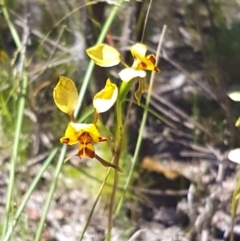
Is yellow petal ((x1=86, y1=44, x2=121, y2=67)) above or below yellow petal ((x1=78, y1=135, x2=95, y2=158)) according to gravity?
above

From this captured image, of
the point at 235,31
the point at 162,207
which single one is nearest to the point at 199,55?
the point at 235,31

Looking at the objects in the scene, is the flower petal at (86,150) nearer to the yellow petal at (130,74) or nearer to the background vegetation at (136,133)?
the yellow petal at (130,74)

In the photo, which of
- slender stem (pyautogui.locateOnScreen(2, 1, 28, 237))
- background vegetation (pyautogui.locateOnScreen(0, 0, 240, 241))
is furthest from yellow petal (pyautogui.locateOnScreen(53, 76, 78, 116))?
background vegetation (pyautogui.locateOnScreen(0, 0, 240, 241))

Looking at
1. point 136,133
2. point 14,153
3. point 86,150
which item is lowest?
point 136,133

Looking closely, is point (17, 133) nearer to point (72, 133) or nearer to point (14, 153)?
point (14, 153)

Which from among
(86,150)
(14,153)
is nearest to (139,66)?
(86,150)

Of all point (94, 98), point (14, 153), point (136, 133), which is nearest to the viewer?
point (94, 98)

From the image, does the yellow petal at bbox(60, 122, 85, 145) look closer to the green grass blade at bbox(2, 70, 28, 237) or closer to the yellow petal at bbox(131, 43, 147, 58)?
the yellow petal at bbox(131, 43, 147, 58)

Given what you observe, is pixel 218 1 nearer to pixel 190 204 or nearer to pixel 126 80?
pixel 190 204
